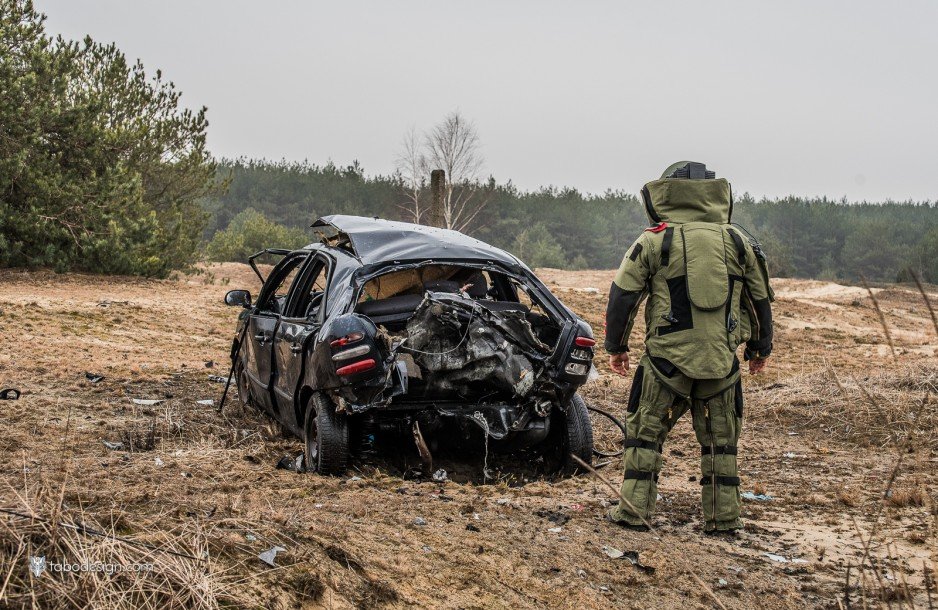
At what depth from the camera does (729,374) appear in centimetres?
473

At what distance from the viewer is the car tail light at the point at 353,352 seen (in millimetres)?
5113

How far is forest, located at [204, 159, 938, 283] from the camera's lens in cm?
4469

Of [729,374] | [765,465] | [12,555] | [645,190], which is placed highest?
[645,190]

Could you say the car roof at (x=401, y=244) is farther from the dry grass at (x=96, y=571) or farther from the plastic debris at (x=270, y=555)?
the dry grass at (x=96, y=571)

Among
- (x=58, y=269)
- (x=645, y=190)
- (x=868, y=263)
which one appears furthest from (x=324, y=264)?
(x=868, y=263)

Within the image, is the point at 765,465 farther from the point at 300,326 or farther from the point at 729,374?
the point at 300,326

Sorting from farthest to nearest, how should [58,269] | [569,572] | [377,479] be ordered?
[58,269]
[377,479]
[569,572]

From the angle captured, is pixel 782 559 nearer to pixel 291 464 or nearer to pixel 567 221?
pixel 291 464

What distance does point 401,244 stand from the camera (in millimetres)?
6012

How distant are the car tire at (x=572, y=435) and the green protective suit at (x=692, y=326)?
948mm

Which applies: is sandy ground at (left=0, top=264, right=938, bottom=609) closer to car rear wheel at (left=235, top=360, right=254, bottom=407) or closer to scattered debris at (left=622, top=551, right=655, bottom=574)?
scattered debris at (left=622, top=551, right=655, bottom=574)

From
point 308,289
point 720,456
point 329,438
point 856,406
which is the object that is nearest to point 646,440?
point 720,456

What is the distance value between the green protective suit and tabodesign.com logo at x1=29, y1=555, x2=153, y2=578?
276 cm

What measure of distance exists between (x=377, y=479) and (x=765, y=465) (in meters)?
3.04
